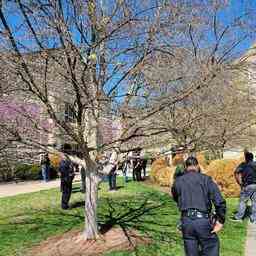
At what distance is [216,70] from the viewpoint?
8.38 m

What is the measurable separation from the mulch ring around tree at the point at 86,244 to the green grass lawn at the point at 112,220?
266mm

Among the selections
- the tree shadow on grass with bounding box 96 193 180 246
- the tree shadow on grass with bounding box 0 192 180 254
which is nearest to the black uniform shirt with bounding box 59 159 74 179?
the tree shadow on grass with bounding box 0 192 180 254

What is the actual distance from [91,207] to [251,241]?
3096 mm

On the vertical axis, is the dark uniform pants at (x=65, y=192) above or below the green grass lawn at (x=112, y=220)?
above

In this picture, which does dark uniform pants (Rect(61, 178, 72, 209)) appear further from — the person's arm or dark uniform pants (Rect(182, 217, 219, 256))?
the person's arm

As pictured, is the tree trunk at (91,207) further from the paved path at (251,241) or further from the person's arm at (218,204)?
the person's arm at (218,204)

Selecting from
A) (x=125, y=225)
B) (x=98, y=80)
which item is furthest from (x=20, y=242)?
(x=98, y=80)

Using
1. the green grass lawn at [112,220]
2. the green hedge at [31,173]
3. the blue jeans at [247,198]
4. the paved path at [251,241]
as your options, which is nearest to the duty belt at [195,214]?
the green grass lawn at [112,220]

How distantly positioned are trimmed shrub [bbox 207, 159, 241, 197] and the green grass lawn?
2.77 ft

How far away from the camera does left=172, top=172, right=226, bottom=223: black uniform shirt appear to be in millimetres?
6035

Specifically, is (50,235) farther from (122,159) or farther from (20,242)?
(122,159)

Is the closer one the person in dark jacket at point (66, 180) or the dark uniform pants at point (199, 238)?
the dark uniform pants at point (199, 238)

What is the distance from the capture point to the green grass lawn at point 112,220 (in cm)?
902

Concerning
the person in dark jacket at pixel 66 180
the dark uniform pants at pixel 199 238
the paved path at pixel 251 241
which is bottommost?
the paved path at pixel 251 241
